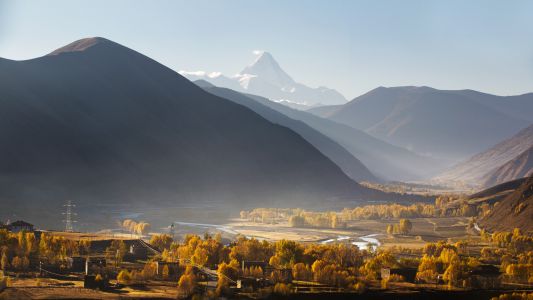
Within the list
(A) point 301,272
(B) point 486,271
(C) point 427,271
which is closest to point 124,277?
(A) point 301,272

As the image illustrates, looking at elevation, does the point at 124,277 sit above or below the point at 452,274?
below

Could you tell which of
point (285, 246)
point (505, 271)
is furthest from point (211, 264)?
point (505, 271)

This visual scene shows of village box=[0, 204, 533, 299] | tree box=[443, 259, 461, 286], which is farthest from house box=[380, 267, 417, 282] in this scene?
tree box=[443, 259, 461, 286]

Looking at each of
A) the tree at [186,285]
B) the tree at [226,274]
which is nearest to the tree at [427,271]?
the tree at [226,274]

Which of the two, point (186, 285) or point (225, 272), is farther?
point (225, 272)

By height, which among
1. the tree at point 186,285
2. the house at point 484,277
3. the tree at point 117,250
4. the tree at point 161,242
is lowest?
the tree at point 186,285

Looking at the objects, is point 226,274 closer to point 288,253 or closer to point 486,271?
point 288,253

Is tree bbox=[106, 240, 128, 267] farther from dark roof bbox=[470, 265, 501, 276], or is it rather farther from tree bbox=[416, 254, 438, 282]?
dark roof bbox=[470, 265, 501, 276]

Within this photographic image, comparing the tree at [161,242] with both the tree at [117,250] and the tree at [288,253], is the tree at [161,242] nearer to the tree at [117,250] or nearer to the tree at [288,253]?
the tree at [117,250]

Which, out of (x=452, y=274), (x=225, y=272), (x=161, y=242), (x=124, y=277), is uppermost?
(x=161, y=242)

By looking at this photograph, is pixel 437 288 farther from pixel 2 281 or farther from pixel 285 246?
pixel 2 281

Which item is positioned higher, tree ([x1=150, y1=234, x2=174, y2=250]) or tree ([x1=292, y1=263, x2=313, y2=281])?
tree ([x1=150, y1=234, x2=174, y2=250])
